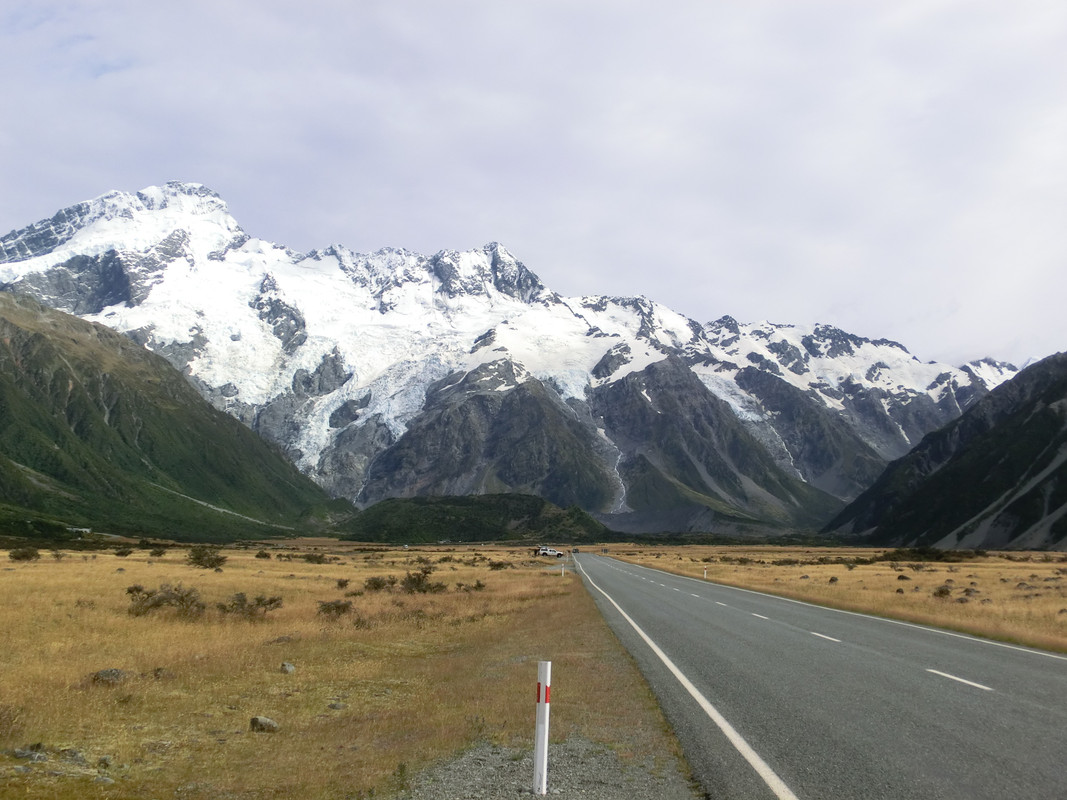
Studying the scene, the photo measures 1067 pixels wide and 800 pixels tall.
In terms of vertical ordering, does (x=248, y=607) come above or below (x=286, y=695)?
below

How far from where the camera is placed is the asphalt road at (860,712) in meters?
8.73

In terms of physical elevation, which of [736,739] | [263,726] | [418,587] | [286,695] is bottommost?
[418,587]

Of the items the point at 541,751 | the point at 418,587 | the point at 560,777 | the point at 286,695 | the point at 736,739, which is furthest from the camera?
the point at 418,587

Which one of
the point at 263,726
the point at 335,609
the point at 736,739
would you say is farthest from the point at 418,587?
the point at 736,739

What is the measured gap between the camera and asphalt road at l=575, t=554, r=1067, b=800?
873 centimetres

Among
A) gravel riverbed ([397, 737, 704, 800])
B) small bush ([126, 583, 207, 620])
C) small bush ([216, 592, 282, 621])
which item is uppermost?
gravel riverbed ([397, 737, 704, 800])

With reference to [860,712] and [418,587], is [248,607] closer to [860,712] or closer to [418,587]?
[418,587]

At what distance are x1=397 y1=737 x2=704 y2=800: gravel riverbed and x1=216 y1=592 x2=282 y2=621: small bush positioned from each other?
20161mm

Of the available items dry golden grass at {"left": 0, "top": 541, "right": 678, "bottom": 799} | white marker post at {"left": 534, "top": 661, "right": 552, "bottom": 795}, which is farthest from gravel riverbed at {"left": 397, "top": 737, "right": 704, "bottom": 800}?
dry golden grass at {"left": 0, "top": 541, "right": 678, "bottom": 799}

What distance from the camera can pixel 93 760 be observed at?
10688mm

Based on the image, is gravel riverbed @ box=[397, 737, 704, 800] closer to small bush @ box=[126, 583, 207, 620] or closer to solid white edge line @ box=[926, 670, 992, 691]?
solid white edge line @ box=[926, 670, 992, 691]

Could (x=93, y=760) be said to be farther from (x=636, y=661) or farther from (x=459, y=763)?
(x=636, y=661)

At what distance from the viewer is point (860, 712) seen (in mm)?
12078

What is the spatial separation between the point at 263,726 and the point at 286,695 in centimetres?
317
